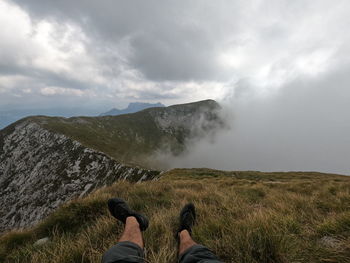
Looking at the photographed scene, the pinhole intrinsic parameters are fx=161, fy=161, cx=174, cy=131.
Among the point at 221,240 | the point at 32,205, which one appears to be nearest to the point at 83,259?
the point at 221,240

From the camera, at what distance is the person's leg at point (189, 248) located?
2057 millimetres

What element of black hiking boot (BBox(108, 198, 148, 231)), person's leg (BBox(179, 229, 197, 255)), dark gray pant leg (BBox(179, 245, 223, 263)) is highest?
dark gray pant leg (BBox(179, 245, 223, 263))

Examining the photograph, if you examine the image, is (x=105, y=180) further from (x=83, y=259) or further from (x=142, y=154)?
(x=142, y=154)

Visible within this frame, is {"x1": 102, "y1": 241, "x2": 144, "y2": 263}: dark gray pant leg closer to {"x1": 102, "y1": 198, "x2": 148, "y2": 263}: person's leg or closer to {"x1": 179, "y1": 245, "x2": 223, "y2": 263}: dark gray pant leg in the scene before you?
{"x1": 102, "y1": 198, "x2": 148, "y2": 263}: person's leg

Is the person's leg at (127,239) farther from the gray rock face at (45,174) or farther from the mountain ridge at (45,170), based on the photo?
the gray rock face at (45,174)

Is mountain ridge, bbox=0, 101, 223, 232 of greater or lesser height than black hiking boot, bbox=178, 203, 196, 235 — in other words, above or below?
below

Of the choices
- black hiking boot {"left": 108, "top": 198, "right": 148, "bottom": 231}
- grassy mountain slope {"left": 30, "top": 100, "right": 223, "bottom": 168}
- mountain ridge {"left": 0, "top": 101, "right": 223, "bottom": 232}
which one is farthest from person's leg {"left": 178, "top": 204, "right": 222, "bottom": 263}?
grassy mountain slope {"left": 30, "top": 100, "right": 223, "bottom": 168}

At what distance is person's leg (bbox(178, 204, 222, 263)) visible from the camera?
2057 mm

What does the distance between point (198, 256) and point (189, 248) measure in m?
A: 0.19

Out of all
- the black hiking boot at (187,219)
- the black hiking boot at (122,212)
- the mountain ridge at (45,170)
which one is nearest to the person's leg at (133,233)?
the black hiking boot at (122,212)

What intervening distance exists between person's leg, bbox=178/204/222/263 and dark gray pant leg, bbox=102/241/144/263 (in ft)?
1.94

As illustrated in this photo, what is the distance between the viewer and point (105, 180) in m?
35.7

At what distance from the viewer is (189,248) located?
226cm

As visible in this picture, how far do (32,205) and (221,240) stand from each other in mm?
52950
